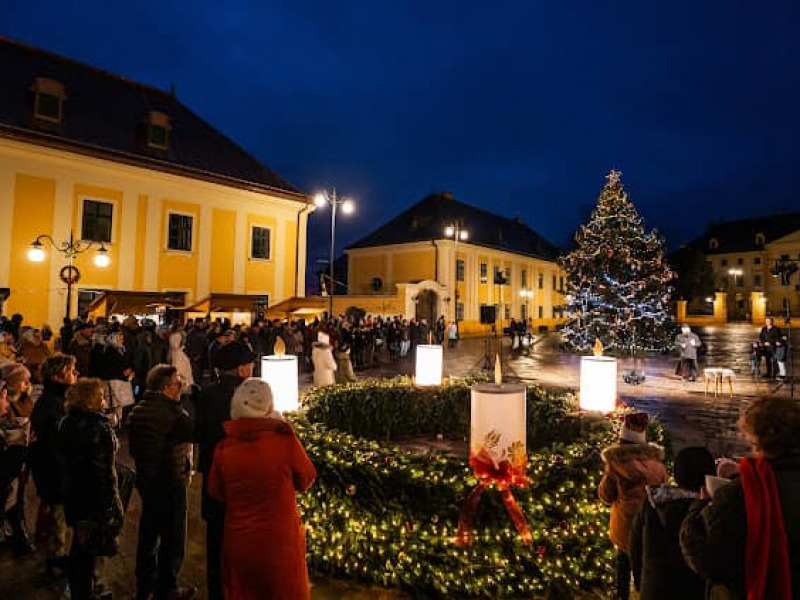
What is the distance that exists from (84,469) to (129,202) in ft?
61.3

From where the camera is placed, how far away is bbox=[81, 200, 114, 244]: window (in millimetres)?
18391

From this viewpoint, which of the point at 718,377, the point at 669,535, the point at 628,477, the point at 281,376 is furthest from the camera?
the point at 718,377

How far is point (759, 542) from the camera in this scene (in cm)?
181

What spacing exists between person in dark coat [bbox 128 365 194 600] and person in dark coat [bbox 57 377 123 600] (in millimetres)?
193

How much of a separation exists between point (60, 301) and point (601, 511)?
1921cm

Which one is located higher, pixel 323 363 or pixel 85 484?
pixel 323 363

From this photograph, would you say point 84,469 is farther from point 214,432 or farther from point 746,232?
point 746,232

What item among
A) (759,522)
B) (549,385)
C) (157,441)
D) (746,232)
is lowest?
(549,385)

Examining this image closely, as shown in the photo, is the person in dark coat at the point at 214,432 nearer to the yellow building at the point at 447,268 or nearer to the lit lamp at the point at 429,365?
the lit lamp at the point at 429,365

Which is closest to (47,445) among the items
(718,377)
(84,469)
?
(84,469)

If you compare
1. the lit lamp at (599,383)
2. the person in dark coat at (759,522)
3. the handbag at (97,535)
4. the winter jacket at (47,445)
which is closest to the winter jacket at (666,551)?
the person in dark coat at (759,522)

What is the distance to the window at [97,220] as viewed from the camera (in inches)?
724

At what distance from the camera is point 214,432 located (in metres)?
3.49

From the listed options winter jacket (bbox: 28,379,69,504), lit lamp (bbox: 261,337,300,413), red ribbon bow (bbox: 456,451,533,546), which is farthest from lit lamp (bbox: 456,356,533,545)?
winter jacket (bbox: 28,379,69,504)
